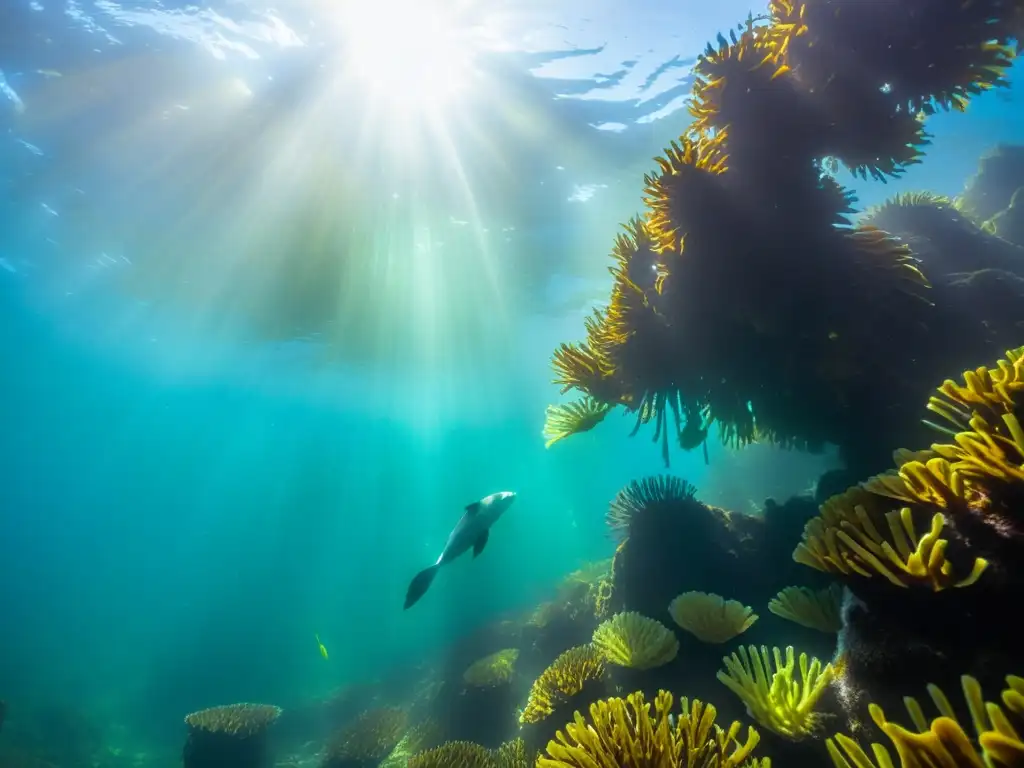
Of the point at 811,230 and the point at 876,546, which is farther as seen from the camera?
the point at 811,230

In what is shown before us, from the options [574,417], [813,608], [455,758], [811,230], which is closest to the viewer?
[813,608]

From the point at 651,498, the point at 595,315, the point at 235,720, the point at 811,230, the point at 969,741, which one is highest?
the point at 595,315

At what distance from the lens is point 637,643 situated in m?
4.43

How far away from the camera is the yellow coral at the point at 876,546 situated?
216 centimetres

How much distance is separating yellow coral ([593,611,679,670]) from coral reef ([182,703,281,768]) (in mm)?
10457

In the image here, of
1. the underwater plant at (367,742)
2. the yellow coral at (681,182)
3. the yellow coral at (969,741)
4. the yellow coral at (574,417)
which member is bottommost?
the yellow coral at (969,741)

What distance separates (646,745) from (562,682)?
299 cm

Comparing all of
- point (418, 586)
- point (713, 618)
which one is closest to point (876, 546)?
point (713, 618)

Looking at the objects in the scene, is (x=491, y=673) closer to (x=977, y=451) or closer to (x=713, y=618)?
(x=713, y=618)

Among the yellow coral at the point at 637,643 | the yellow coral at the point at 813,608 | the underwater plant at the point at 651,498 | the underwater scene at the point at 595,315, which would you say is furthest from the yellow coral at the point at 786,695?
the underwater plant at the point at 651,498

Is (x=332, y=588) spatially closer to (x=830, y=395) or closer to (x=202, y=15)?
(x=202, y=15)

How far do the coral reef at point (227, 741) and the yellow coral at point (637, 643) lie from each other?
34.3 feet

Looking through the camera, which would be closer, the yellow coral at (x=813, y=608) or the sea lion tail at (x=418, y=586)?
the yellow coral at (x=813, y=608)

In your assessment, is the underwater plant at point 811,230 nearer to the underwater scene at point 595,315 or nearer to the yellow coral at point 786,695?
the underwater scene at point 595,315
